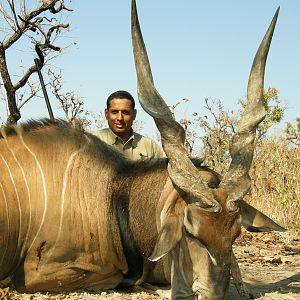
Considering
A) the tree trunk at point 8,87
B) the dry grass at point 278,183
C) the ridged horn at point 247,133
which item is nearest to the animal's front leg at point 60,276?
A: the ridged horn at point 247,133

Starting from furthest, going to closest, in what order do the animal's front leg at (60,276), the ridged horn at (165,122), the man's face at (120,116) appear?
the man's face at (120,116), the animal's front leg at (60,276), the ridged horn at (165,122)

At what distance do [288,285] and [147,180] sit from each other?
3.87ft

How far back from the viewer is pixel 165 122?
297 centimetres

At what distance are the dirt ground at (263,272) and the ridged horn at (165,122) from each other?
823 millimetres

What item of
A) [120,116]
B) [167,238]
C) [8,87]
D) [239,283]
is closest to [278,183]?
[120,116]

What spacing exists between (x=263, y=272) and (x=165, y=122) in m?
1.79

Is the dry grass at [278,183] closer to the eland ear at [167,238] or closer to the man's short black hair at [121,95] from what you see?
the man's short black hair at [121,95]

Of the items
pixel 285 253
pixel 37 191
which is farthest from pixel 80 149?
pixel 285 253

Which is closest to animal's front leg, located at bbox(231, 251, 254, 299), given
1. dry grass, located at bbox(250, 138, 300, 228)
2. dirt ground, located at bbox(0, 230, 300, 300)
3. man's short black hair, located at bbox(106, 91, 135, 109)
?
dirt ground, located at bbox(0, 230, 300, 300)

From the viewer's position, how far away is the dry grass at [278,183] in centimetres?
673

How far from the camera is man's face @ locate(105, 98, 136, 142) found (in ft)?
15.9

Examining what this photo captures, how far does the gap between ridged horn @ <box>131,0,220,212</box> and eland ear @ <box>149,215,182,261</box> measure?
0.48 ft

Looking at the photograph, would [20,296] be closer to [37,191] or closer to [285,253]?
[37,191]

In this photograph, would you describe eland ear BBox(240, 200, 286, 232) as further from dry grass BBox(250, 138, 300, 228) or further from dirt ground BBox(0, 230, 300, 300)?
dry grass BBox(250, 138, 300, 228)
